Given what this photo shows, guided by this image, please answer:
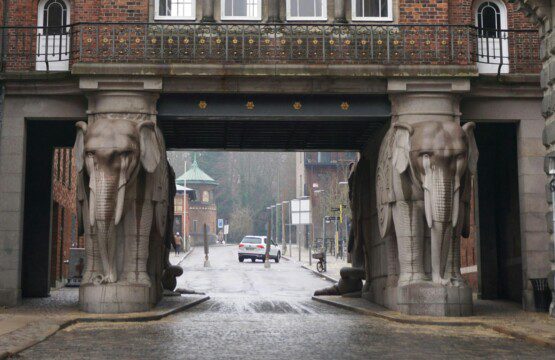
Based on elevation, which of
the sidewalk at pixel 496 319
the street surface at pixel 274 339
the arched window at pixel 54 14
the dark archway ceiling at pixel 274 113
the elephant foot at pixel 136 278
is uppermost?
the arched window at pixel 54 14

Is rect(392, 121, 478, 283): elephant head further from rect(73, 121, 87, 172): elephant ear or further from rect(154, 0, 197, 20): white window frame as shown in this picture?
rect(73, 121, 87, 172): elephant ear

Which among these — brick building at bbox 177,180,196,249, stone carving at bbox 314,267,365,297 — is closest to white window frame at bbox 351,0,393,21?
stone carving at bbox 314,267,365,297

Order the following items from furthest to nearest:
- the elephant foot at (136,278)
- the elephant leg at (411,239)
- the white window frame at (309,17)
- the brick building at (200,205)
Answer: the brick building at (200,205)
the white window frame at (309,17)
the elephant foot at (136,278)
the elephant leg at (411,239)

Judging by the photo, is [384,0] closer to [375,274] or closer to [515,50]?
[515,50]

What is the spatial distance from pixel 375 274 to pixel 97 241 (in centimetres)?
708

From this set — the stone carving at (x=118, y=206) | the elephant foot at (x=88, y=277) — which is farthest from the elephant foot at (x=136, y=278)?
the elephant foot at (x=88, y=277)

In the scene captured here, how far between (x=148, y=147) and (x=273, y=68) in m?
2.90

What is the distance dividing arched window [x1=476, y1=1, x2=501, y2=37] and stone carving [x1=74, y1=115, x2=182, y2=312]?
7.55 metres

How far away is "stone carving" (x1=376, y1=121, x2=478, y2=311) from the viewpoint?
17.2 m

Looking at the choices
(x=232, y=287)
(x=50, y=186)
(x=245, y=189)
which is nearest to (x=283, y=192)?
(x=245, y=189)

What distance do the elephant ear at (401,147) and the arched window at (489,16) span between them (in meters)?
4.18

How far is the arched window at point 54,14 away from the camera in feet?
68.2

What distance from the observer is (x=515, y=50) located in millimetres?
20250

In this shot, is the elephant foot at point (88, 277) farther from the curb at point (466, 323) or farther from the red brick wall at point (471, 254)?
the red brick wall at point (471, 254)
